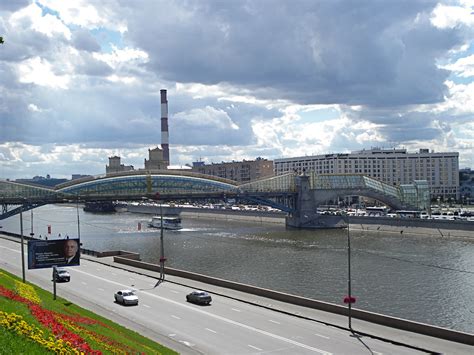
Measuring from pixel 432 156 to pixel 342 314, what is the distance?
6202 inches

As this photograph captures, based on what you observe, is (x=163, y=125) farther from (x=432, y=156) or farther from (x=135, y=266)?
(x=135, y=266)

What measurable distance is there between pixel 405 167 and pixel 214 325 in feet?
526

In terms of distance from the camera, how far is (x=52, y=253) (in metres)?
32.1

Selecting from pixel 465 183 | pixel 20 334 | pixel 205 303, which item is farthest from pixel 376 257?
pixel 465 183

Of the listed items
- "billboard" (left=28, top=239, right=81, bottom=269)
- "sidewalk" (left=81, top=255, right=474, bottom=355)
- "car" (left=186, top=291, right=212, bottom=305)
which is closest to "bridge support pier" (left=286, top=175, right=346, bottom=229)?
"sidewalk" (left=81, top=255, right=474, bottom=355)

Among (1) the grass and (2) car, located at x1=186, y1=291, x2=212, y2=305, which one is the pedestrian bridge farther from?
(1) the grass

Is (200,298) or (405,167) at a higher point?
(405,167)

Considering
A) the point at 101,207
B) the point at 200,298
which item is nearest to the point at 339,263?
the point at 200,298

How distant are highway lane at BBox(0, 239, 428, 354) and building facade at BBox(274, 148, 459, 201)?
472ft

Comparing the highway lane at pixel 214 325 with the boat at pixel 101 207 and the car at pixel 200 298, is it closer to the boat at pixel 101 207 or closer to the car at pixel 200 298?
the car at pixel 200 298

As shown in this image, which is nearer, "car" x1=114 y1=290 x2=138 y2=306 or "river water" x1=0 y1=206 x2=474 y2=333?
"car" x1=114 y1=290 x2=138 y2=306

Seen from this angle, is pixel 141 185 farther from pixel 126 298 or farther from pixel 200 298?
pixel 200 298

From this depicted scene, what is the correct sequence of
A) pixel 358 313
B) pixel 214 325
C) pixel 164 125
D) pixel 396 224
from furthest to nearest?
pixel 164 125
pixel 396 224
pixel 358 313
pixel 214 325

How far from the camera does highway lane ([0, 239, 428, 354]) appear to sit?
A: 77.6 ft
